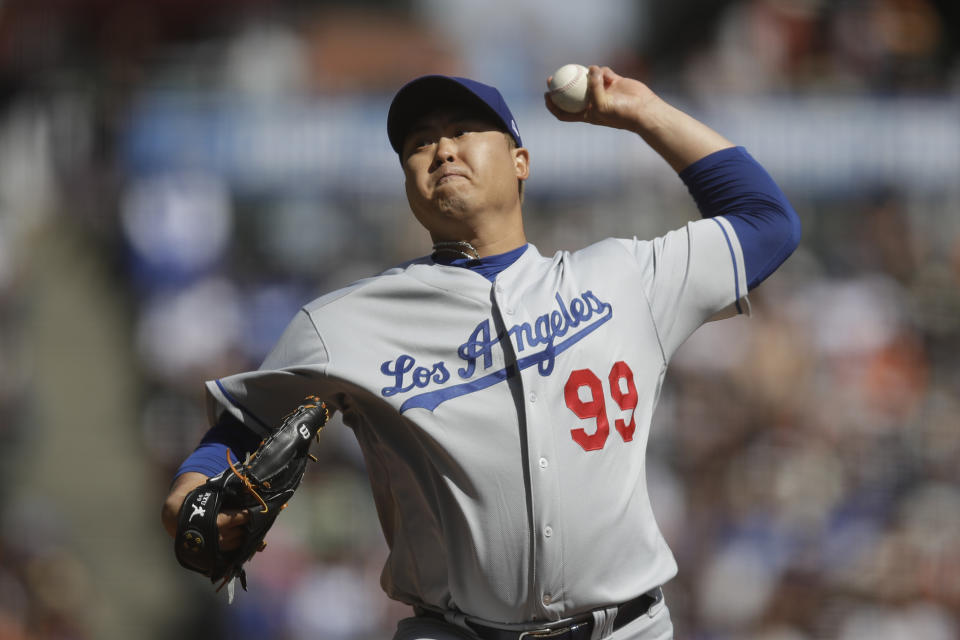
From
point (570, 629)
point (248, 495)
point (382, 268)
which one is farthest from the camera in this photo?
point (382, 268)

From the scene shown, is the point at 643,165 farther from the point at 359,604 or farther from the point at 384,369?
the point at 384,369

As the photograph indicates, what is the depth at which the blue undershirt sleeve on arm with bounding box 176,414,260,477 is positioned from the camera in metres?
1.93

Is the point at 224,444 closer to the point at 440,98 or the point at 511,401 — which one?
the point at 511,401

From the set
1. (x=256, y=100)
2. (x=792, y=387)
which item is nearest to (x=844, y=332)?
(x=792, y=387)

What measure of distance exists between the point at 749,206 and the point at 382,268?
15.3 ft

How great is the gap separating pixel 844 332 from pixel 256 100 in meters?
4.08

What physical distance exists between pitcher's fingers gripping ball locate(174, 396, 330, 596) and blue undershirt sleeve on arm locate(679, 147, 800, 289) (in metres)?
0.85

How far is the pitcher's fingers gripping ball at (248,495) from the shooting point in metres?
1.75

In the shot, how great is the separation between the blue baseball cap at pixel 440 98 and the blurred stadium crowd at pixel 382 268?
385 cm

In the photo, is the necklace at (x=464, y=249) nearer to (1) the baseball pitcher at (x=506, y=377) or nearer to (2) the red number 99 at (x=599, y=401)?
(1) the baseball pitcher at (x=506, y=377)

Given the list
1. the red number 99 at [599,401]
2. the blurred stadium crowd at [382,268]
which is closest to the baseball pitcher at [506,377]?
the red number 99 at [599,401]

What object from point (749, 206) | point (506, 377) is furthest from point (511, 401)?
point (749, 206)

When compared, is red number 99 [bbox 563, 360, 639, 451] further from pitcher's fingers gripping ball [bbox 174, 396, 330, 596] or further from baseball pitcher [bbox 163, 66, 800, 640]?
pitcher's fingers gripping ball [bbox 174, 396, 330, 596]

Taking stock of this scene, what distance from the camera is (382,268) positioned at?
21.7ft
